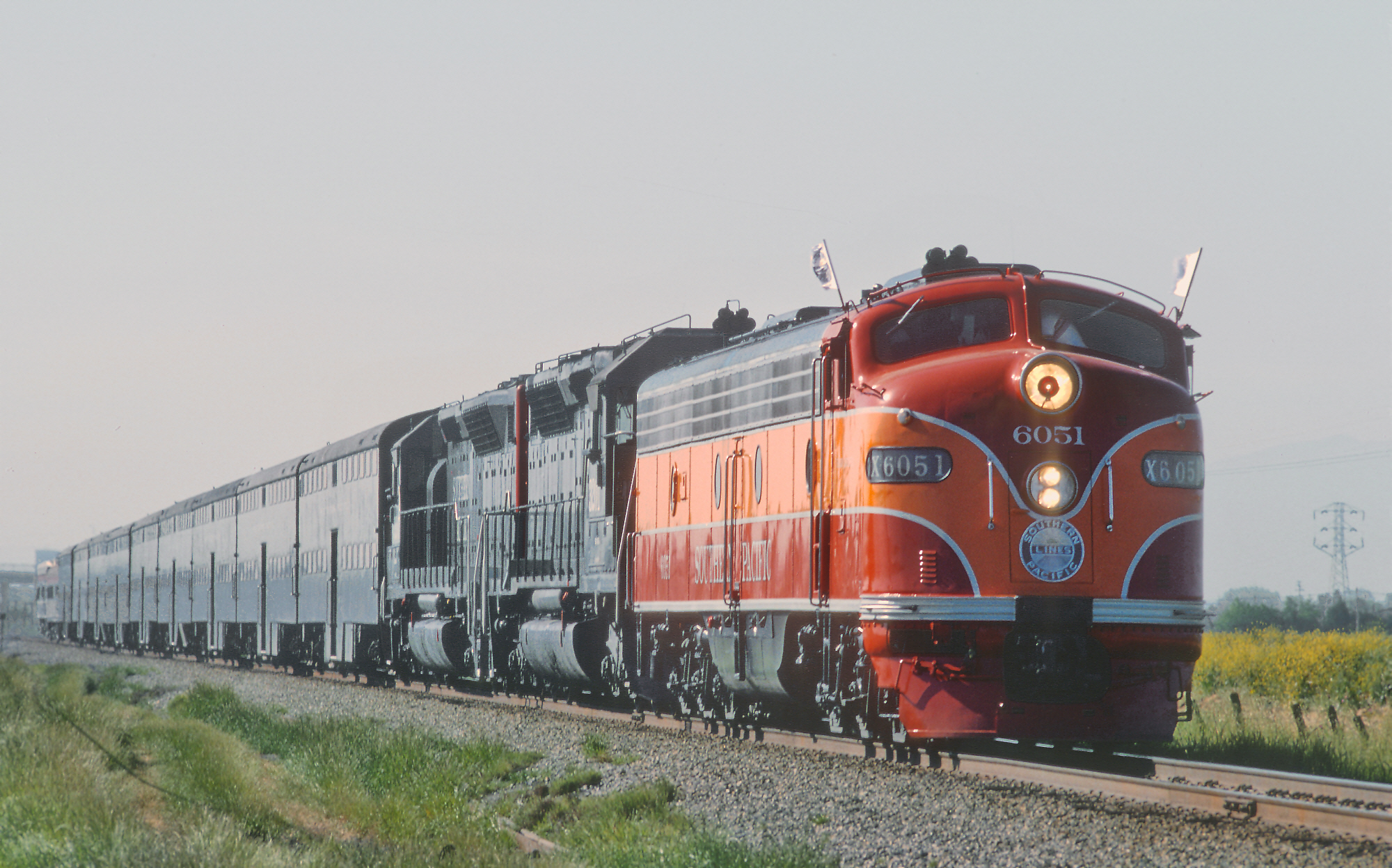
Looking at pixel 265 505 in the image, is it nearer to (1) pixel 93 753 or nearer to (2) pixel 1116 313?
(1) pixel 93 753

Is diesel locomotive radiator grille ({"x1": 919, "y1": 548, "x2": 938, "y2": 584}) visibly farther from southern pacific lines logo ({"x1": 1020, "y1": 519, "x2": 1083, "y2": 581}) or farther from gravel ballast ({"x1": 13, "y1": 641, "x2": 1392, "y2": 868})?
gravel ballast ({"x1": 13, "y1": 641, "x2": 1392, "y2": 868})

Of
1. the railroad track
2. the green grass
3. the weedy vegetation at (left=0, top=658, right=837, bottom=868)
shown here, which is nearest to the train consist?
the railroad track

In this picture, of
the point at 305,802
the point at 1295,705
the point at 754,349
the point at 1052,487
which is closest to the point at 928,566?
the point at 1052,487

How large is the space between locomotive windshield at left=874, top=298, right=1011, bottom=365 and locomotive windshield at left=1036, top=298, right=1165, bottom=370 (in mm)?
405

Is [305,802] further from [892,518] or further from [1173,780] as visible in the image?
[1173,780]

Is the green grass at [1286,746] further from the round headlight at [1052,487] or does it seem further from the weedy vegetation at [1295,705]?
the round headlight at [1052,487]

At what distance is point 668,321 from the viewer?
63.6ft

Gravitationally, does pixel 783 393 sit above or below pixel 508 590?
above

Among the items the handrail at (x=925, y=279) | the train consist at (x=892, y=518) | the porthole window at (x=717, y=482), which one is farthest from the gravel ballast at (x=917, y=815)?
the handrail at (x=925, y=279)

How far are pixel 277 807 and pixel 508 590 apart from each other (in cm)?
921

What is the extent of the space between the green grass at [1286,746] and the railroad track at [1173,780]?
4.02 ft

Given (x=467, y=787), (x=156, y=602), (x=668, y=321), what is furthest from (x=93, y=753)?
(x=156, y=602)

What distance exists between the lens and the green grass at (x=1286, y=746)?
38.7 ft

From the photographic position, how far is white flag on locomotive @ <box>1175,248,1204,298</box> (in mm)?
12792
